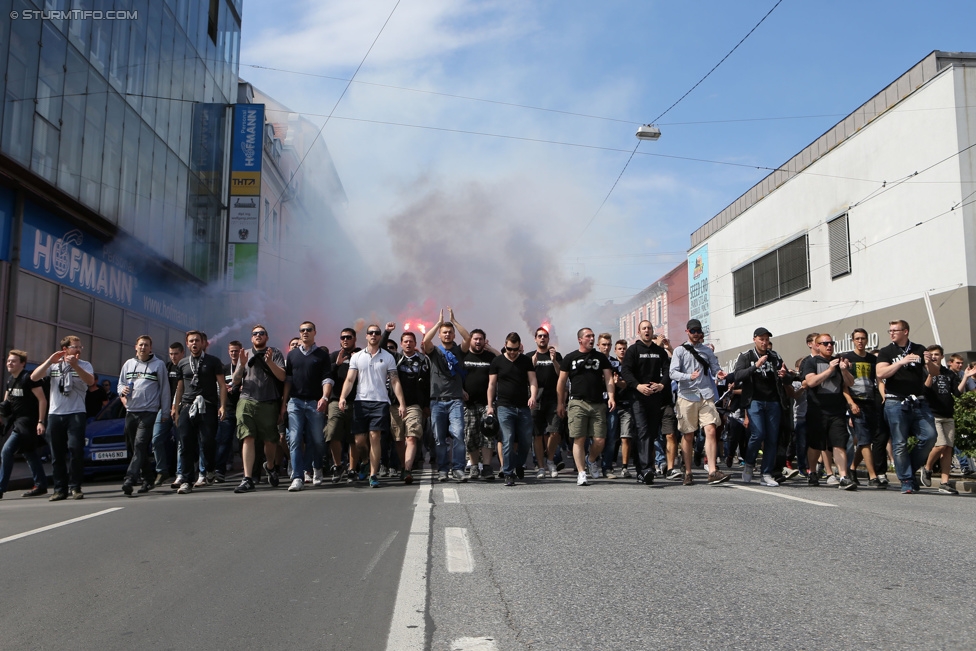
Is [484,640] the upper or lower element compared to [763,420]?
lower

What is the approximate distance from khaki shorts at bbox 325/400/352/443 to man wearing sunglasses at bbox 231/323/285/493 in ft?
2.07

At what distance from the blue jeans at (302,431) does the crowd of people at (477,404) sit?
17 millimetres

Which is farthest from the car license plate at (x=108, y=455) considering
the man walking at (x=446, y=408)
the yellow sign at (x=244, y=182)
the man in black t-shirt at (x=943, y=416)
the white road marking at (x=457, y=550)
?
the yellow sign at (x=244, y=182)

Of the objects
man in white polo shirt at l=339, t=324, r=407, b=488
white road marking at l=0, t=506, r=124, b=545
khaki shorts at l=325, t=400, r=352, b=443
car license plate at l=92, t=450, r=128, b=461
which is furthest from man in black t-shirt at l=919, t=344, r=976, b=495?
car license plate at l=92, t=450, r=128, b=461

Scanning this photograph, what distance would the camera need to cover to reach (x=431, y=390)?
10.2m

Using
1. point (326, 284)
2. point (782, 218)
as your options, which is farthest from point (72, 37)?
point (326, 284)

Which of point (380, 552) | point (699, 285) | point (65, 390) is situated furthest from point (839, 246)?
point (380, 552)

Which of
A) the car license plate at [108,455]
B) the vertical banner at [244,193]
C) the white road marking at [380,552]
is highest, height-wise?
the vertical banner at [244,193]

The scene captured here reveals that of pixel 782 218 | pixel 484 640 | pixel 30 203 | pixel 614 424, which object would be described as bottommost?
pixel 484 640

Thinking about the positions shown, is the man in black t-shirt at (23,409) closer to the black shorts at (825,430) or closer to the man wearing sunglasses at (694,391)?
the man wearing sunglasses at (694,391)

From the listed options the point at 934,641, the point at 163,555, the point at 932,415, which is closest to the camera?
the point at 934,641

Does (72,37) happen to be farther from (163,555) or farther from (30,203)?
(163,555)

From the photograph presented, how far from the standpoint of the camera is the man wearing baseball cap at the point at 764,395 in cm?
977

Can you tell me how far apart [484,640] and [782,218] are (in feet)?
111
